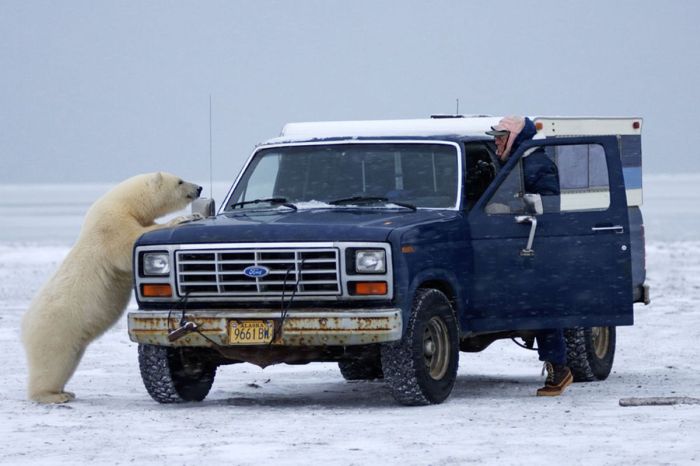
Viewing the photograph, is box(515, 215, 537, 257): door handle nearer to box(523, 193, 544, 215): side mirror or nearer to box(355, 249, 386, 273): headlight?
box(523, 193, 544, 215): side mirror

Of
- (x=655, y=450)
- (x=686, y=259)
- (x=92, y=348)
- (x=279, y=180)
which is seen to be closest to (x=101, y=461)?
(x=655, y=450)

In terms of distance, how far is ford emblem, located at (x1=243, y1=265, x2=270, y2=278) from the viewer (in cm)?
947

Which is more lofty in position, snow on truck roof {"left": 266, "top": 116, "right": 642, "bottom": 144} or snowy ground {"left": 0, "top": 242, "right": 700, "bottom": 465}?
snow on truck roof {"left": 266, "top": 116, "right": 642, "bottom": 144}

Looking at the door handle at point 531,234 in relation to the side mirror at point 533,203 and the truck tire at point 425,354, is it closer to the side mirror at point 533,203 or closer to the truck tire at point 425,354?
the side mirror at point 533,203

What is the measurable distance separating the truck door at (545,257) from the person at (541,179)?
4 cm

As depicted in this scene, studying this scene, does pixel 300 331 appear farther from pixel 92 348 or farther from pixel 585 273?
pixel 92 348

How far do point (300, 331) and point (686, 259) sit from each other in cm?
2251

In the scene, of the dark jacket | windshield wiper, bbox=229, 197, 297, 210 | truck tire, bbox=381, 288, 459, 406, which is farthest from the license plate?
the dark jacket

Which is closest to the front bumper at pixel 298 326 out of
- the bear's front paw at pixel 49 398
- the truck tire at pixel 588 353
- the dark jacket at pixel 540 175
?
the bear's front paw at pixel 49 398

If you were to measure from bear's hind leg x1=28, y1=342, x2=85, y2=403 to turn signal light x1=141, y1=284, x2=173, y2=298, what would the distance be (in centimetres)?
89

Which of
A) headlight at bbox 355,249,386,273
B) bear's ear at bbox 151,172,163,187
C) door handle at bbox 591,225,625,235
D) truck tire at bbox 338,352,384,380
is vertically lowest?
truck tire at bbox 338,352,384,380

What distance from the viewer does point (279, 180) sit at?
11.0m

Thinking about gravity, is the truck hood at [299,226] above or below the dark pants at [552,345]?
above

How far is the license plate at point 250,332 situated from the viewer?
30.8ft
